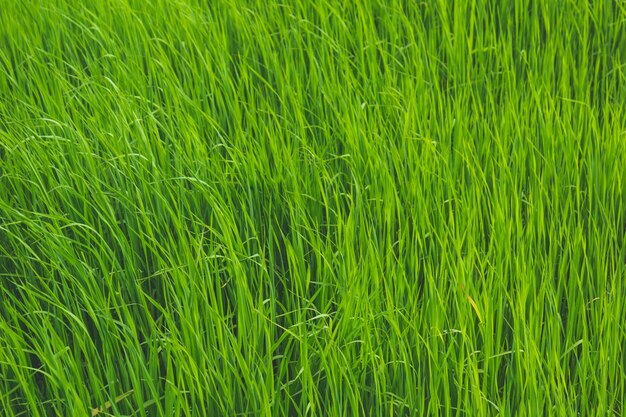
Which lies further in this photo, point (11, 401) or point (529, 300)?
point (529, 300)

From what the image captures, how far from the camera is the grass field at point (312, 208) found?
54.8 inches

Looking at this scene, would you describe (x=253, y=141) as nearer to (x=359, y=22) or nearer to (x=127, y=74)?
(x=127, y=74)

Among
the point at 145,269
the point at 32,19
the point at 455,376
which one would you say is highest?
the point at 32,19

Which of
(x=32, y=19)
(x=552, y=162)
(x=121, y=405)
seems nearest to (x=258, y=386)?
(x=121, y=405)

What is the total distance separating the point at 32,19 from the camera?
2336 mm

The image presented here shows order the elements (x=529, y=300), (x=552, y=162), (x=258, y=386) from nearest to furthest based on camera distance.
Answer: (x=258, y=386), (x=529, y=300), (x=552, y=162)

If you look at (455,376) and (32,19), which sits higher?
(32,19)

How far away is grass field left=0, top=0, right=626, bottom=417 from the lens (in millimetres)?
1392

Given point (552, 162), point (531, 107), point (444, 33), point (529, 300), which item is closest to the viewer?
point (529, 300)

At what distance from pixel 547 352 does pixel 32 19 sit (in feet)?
5.19

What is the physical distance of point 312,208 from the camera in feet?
5.67

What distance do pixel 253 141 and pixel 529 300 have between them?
2.12 feet

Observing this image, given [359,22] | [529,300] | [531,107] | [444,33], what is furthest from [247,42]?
[529,300]

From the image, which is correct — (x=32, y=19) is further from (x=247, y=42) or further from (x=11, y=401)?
(x=11, y=401)
